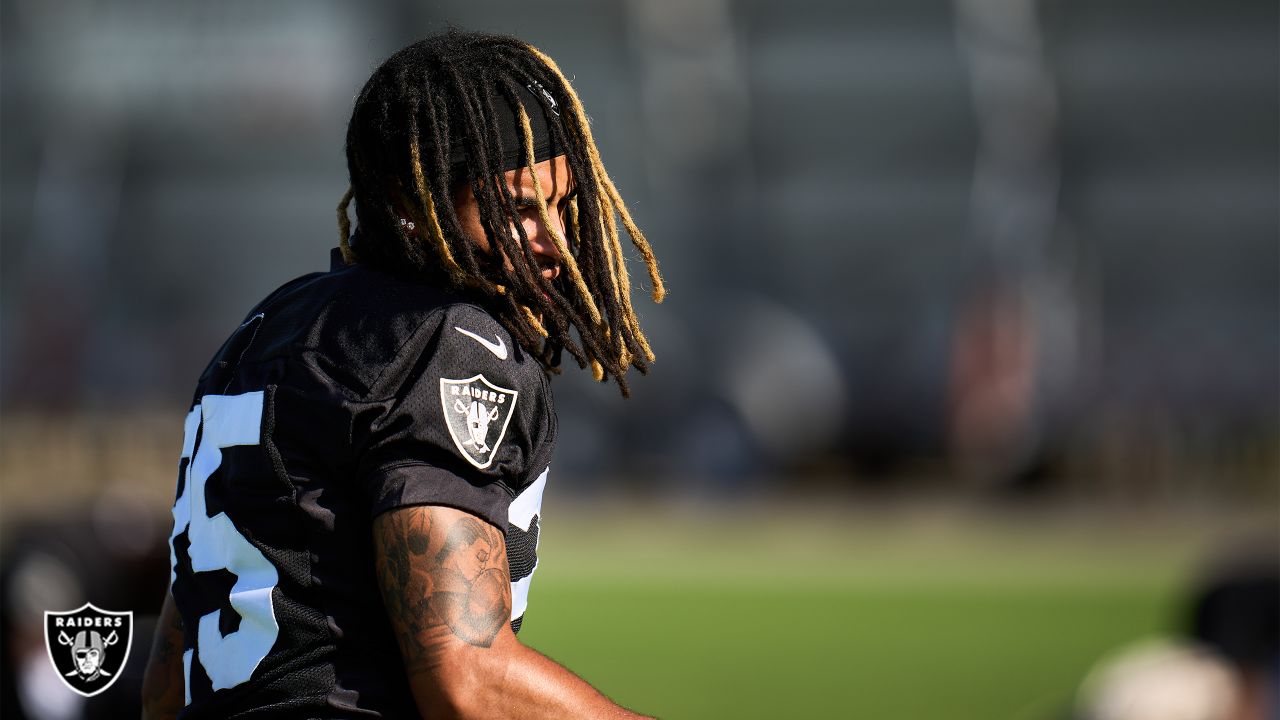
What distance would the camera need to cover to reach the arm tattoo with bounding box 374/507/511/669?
2154 mm

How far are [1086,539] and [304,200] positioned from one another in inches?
624

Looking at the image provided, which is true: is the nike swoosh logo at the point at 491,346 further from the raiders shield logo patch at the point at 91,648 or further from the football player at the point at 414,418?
the raiders shield logo patch at the point at 91,648

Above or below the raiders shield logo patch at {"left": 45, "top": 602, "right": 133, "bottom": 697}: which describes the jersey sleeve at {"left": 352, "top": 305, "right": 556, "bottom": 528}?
above

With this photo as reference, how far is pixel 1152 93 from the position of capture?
2625cm

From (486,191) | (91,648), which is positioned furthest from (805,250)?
(486,191)

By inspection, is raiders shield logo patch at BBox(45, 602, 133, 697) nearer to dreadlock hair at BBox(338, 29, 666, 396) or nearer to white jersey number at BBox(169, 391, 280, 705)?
white jersey number at BBox(169, 391, 280, 705)

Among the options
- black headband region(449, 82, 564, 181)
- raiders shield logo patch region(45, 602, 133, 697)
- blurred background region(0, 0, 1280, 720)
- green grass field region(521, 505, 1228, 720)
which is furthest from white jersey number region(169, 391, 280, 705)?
blurred background region(0, 0, 1280, 720)

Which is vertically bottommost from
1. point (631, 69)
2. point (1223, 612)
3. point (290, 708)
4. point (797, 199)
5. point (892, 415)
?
point (892, 415)

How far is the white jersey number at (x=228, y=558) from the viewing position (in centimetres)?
229

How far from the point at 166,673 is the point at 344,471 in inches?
26.7

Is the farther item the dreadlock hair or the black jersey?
the dreadlock hair

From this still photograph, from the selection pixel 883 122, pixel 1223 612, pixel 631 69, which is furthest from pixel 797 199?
pixel 1223 612

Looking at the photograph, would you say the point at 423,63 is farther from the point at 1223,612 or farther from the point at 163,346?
the point at 163,346

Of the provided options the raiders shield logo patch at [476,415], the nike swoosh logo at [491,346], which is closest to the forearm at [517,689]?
the raiders shield logo patch at [476,415]
